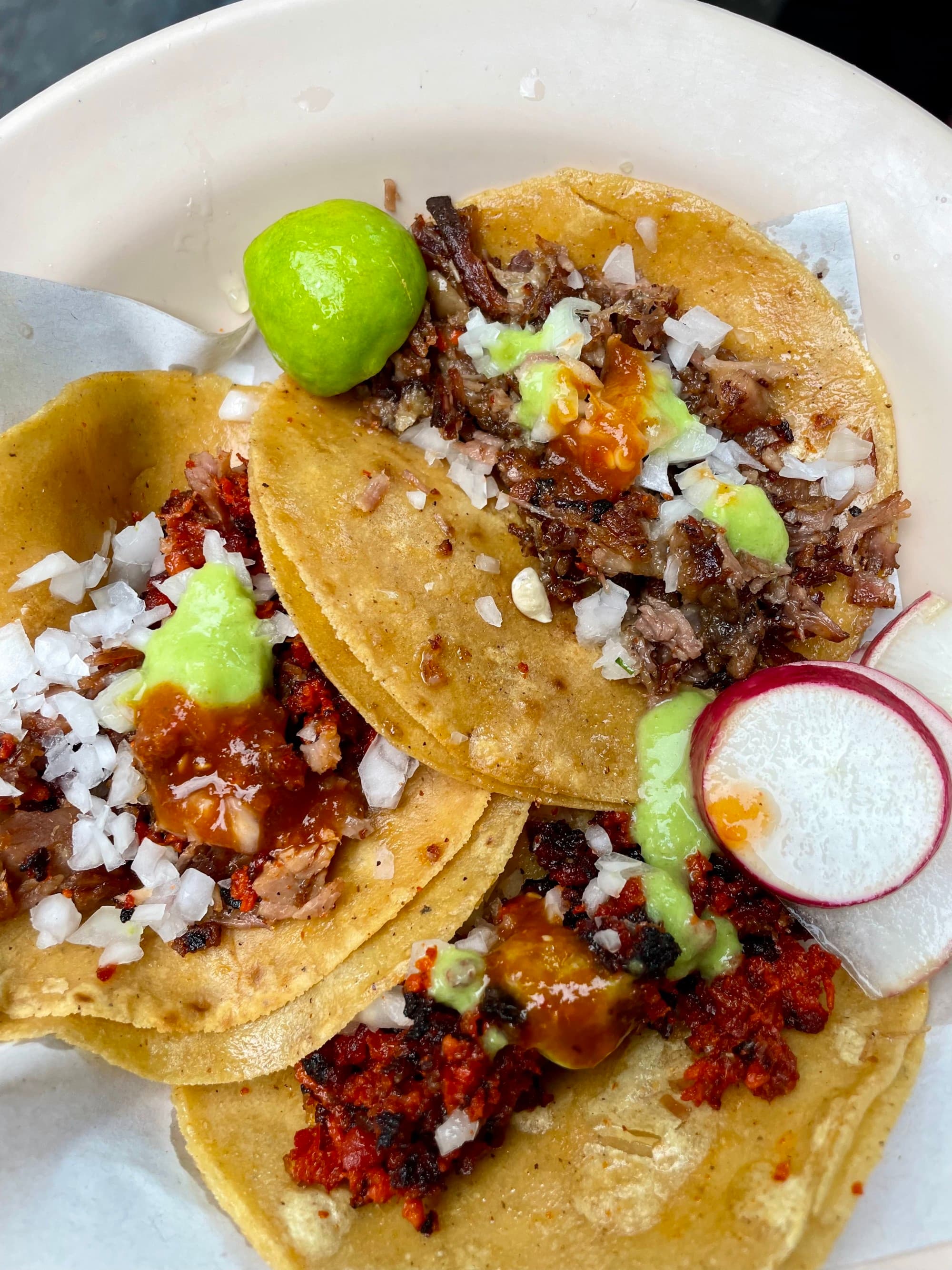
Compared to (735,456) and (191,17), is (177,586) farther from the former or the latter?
(191,17)

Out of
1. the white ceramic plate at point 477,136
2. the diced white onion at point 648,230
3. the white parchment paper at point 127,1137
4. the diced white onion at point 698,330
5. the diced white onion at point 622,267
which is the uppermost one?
the white ceramic plate at point 477,136

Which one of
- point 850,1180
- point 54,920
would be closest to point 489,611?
point 54,920

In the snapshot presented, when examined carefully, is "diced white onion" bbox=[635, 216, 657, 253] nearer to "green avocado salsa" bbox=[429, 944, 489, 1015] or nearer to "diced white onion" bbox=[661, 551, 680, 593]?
"diced white onion" bbox=[661, 551, 680, 593]

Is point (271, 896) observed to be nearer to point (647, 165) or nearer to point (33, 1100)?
point (33, 1100)

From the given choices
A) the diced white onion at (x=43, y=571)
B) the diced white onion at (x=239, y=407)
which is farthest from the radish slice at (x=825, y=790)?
the diced white onion at (x=43, y=571)

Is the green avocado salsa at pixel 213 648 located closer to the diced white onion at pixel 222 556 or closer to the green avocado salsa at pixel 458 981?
the diced white onion at pixel 222 556

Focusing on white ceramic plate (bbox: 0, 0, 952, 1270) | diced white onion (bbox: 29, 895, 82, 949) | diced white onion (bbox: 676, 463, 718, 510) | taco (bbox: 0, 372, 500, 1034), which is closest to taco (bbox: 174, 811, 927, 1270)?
taco (bbox: 0, 372, 500, 1034)

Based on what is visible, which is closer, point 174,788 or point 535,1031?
point 535,1031
